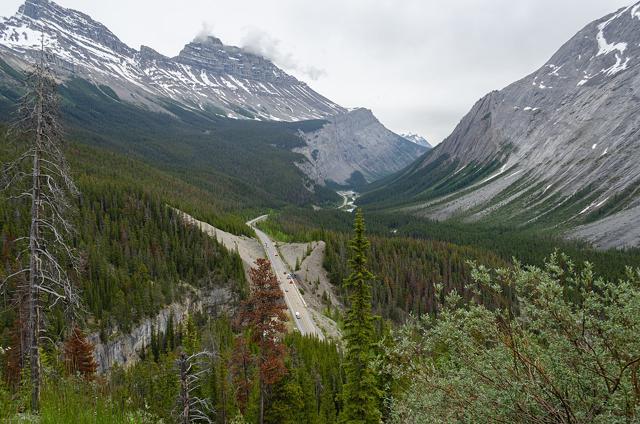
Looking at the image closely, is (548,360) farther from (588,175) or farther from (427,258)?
(588,175)

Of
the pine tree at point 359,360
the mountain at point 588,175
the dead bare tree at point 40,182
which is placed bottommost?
the pine tree at point 359,360

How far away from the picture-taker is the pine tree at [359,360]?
2323cm

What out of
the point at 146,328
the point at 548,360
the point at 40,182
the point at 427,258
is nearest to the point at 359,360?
the point at 548,360

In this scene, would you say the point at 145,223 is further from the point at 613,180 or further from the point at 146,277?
the point at 613,180

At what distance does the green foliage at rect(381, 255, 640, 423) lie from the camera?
647cm

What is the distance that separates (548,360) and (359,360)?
58.3 ft

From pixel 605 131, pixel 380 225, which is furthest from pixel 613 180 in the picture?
pixel 380 225

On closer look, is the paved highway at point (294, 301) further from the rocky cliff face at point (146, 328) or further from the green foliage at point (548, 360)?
the green foliage at point (548, 360)

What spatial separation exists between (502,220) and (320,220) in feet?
244

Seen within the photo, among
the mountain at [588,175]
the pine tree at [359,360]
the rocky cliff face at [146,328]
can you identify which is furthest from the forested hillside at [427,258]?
the pine tree at [359,360]

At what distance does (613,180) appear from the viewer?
146250 mm

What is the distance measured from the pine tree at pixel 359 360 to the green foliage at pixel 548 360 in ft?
48.4

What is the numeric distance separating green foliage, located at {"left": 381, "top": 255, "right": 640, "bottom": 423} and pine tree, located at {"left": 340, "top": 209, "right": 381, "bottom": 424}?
48.4 feet

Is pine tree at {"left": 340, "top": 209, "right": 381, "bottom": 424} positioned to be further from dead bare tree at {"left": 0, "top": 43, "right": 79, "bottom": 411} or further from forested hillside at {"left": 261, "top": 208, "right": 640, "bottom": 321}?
forested hillside at {"left": 261, "top": 208, "right": 640, "bottom": 321}
